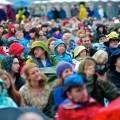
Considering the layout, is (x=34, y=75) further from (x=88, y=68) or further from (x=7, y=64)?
(x=7, y=64)

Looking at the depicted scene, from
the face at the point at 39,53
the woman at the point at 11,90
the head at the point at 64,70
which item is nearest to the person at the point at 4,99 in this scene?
the woman at the point at 11,90

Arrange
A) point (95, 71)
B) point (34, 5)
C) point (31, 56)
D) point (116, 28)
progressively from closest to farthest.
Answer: point (95, 71), point (31, 56), point (116, 28), point (34, 5)

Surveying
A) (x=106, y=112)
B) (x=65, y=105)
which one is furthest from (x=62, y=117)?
(x=106, y=112)

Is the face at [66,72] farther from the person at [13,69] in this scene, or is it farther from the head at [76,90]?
the person at [13,69]

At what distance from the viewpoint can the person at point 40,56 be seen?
14.1 meters

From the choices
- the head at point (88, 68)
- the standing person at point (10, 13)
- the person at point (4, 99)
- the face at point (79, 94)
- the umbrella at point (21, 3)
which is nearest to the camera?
the face at point (79, 94)

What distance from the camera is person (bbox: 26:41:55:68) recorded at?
14.1 metres

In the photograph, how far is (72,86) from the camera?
27.1ft

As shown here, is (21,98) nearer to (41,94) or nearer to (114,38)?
(41,94)

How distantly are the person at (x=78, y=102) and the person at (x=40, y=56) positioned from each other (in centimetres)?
560

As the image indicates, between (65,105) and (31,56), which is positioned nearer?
(65,105)

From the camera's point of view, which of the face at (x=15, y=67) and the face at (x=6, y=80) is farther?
the face at (x=15, y=67)

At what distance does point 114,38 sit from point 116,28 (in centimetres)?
521

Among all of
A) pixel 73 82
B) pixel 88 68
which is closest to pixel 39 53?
pixel 88 68
